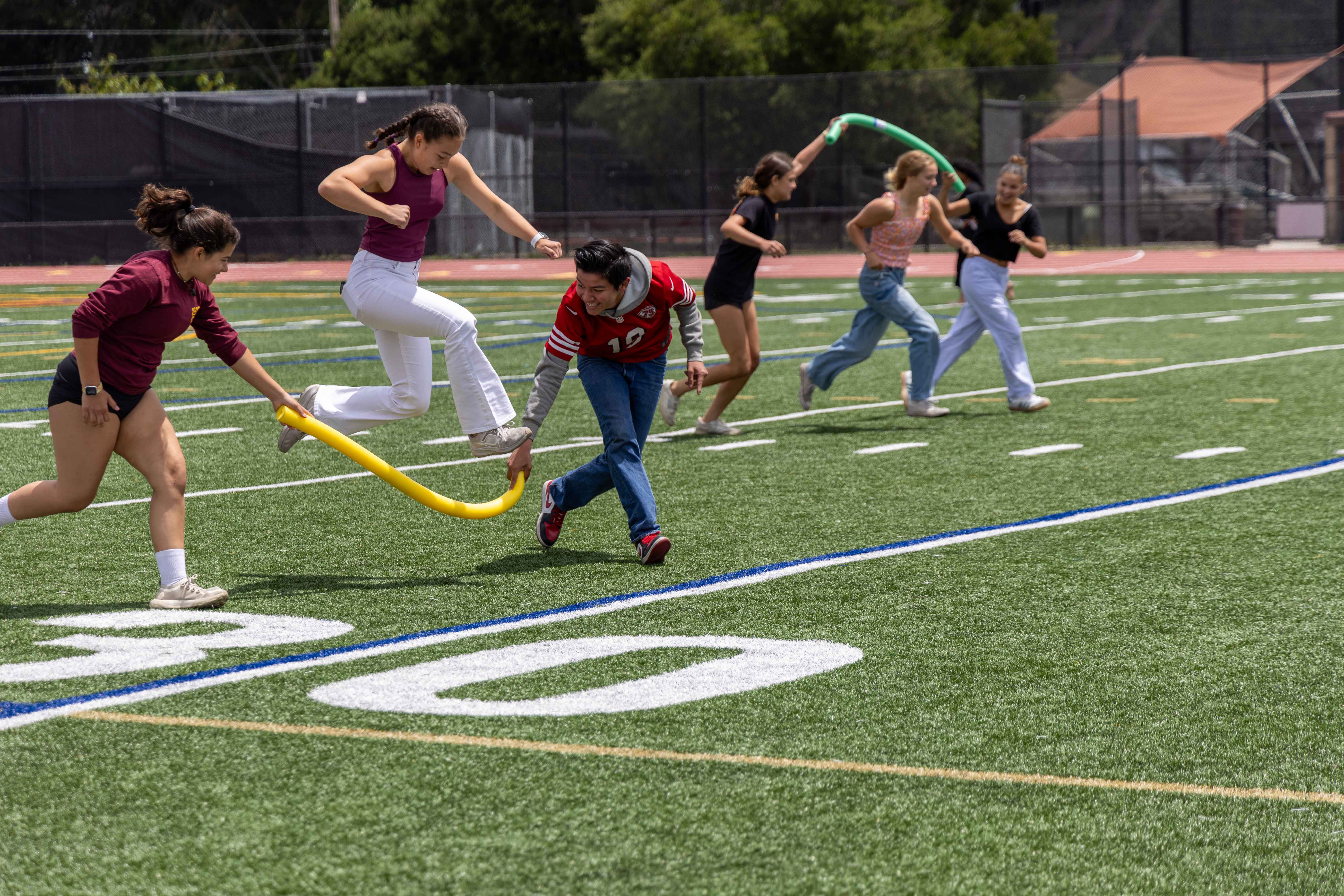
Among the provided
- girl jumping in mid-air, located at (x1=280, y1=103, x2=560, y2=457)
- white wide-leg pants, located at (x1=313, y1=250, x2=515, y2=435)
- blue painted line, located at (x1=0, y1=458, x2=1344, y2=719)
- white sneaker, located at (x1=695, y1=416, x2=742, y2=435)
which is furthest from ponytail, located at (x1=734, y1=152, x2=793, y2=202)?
white wide-leg pants, located at (x1=313, y1=250, x2=515, y2=435)

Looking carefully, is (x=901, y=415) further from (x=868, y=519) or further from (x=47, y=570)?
(x=47, y=570)

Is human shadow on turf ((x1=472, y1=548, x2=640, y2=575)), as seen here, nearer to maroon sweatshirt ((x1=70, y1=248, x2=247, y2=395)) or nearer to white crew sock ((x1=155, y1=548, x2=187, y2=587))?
white crew sock ((x1=155, y1=548, x2=187, y2=587))

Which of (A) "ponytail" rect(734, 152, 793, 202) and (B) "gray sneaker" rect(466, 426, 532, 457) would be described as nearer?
(B) "gray sneaker" rect(466, 426, 532, 457)

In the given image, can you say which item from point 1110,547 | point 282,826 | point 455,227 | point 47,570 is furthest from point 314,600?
point 455,227

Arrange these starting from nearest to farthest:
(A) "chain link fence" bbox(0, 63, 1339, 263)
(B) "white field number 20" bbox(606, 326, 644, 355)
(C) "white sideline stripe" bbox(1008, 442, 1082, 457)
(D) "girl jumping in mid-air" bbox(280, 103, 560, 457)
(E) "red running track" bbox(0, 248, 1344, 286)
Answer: (B) "white field number 20" bbox(606, 326, 644, 355)
(D) "girl jumping in mid-air" bbox(280, 103, 560, 457)
(C) "white sideline stripe" bbox(1008, 442, 1082, 457)
(E) "red running track" bbox(0, 248, 1344, 286)
(A) "chain link fence" bbox(0, 63, 1339, 263)

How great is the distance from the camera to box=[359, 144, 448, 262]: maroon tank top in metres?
7.82

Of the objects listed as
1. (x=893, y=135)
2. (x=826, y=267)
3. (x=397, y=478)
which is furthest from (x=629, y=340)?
(x=826, y=267)

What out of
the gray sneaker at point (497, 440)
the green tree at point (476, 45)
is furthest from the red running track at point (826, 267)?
the gray sneaker at point (497, 440)

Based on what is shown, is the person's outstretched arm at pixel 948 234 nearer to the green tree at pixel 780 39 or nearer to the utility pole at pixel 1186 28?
the green tree at pixel 780 39

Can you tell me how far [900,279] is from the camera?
12523 millimetres

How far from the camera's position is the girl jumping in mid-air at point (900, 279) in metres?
12.3

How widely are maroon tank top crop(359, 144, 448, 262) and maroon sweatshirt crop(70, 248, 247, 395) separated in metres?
1.37

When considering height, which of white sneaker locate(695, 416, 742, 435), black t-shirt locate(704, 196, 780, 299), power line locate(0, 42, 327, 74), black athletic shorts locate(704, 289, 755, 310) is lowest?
white sneaker locate(695, 416, 742, 435)

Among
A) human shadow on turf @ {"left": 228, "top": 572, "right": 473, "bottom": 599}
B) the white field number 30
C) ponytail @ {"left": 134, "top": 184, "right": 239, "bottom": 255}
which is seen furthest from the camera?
human shadow on turf @ {"left": 228, "top": 572, "right": 473, "bottom": 599}
